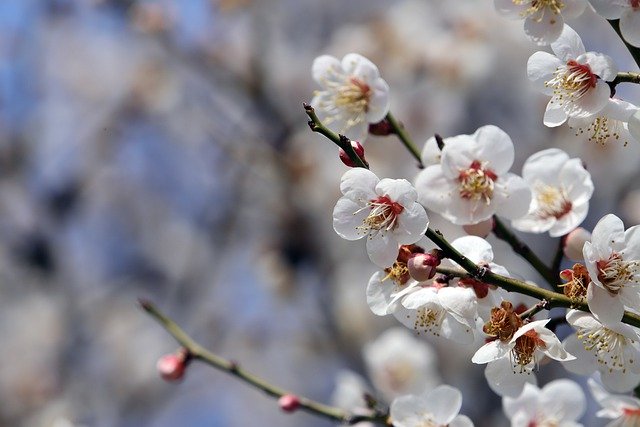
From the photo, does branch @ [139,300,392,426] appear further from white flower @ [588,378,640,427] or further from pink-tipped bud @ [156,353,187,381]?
white flower @ [588,378,640,427]

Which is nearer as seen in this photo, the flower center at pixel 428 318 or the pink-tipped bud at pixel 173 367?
the flower center at pixel 428 318

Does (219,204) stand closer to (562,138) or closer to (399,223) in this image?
(562,138)

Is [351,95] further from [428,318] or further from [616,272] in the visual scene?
[616,272]

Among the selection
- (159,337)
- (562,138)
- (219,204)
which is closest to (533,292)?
(562,138)

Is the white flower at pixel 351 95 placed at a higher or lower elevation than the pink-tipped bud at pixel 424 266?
higher

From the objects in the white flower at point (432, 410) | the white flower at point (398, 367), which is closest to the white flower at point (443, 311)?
the white flower at point (432, 410)

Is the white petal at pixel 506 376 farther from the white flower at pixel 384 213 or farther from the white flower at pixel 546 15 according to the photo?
the white flower at pixel 546 15

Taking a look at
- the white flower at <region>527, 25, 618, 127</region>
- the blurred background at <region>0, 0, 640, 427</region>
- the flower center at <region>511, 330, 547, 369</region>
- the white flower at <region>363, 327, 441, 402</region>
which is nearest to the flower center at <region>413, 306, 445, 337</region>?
the flower center at <region>511, 330, 547, 369</region>
